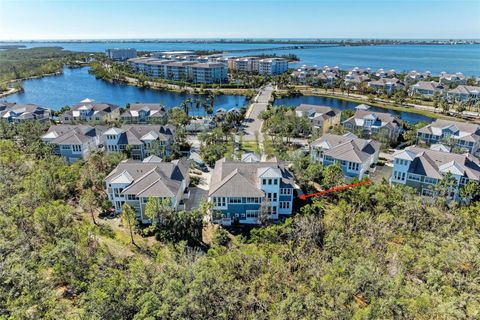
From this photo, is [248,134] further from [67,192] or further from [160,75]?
[160,75]

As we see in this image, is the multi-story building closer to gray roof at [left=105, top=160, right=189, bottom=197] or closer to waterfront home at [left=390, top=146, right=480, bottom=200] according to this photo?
gray roof at [left=105, top=160, right=189, bottom=197]

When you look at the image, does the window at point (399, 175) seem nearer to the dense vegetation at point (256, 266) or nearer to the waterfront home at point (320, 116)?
the dense vegetation at point (256, 266)

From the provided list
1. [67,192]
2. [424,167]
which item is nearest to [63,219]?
[67,192]

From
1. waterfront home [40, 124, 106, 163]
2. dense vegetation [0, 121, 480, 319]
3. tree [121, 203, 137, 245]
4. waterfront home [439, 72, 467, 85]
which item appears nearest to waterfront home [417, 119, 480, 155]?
dense vegetation [0, 121, 480, 319]

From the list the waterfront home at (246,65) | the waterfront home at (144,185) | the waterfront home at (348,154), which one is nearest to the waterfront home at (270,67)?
the waterfront home at (246,65)

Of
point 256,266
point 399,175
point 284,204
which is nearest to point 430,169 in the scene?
point 399,175

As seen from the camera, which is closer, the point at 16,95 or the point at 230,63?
the point at 16,95
